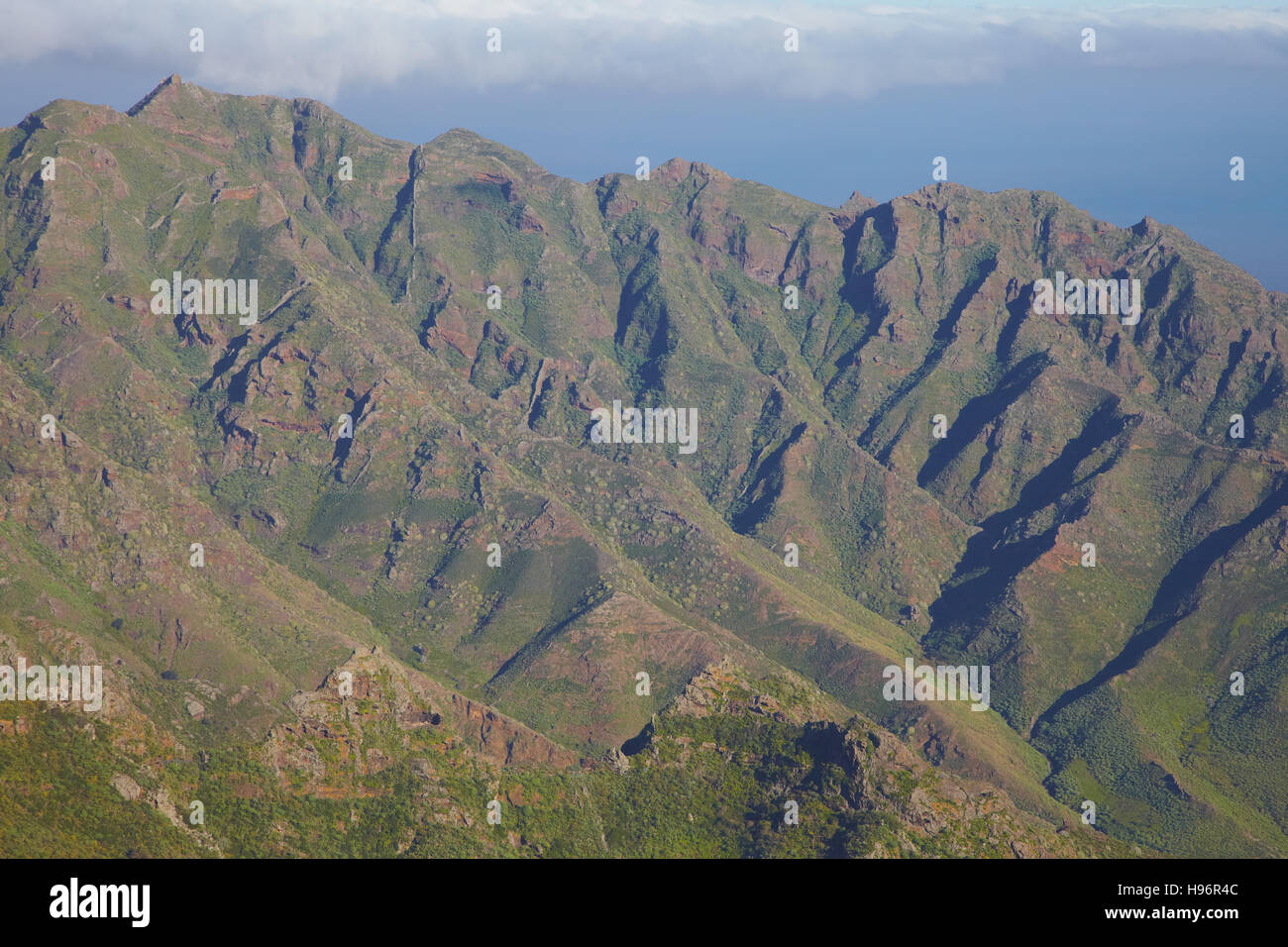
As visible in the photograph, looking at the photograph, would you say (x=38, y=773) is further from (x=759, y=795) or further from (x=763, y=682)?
(x=763, y=682)

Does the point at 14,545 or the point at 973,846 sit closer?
the point at 973,846

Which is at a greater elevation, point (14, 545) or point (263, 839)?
point (14, 545)

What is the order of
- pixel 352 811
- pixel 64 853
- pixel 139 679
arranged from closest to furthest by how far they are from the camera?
pixel 64 853, pixel 352 811, pixel 139 679

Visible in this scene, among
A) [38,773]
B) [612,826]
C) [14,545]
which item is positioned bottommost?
[612,826]

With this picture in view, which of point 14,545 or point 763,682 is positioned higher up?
point 14,545

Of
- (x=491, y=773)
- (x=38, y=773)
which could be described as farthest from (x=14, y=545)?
(x=491, y=773)

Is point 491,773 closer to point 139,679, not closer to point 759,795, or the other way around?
point 759,795

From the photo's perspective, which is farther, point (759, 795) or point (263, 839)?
point (759, 795)

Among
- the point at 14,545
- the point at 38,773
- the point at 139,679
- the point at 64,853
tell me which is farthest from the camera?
the point at 14,545

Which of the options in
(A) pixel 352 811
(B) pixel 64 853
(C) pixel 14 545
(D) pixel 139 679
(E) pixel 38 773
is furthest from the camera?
(C) pixel 14 545

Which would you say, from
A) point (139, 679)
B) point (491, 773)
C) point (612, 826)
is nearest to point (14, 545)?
point (139, 679)
